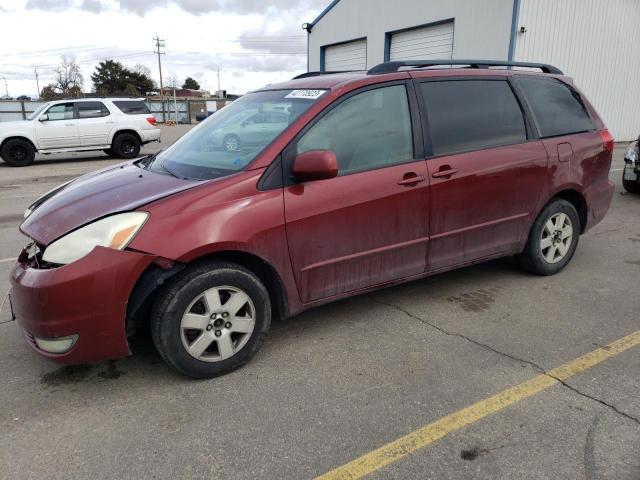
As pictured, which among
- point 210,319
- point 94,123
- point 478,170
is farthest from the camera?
point 94,123

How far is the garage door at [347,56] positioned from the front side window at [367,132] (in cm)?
1816

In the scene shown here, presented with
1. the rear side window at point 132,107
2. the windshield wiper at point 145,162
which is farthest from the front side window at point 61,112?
the windshield wiper at point 145,162

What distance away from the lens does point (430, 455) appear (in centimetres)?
236

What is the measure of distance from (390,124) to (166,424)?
2.34 m

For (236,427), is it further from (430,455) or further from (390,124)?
(390,124)

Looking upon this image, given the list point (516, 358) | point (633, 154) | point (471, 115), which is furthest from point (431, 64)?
point (633, 154)

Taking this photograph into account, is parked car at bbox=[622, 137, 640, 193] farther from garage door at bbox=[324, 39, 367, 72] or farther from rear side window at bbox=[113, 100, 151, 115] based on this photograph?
garage door at bbox=[324, 39, 367, 72]

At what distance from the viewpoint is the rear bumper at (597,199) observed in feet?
15.5

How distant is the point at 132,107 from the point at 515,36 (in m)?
11.5

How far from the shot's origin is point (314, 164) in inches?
120

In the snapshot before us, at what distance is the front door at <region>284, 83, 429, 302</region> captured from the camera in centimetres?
320

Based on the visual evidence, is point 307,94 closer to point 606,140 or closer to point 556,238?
point 556,238

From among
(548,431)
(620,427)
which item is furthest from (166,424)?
(620,427)

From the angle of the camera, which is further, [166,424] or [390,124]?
[390,124]
